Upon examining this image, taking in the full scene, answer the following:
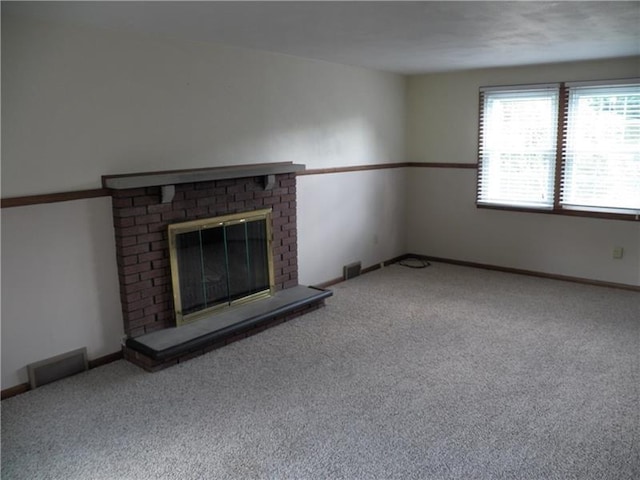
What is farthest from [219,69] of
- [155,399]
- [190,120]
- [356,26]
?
[155,399]

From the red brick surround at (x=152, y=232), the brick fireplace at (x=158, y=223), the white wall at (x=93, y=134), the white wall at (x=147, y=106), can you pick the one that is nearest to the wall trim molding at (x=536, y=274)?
the white wall at (x=147, y=106)

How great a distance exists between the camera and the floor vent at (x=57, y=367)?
3244 millimetres

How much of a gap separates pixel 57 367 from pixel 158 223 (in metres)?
1.11

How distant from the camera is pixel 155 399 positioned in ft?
10.2

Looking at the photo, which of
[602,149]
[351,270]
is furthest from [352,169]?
[602,149]

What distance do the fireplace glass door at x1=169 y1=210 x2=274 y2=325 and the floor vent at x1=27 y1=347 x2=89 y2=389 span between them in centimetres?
69

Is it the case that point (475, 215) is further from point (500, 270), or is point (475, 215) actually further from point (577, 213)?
point (577, 213)

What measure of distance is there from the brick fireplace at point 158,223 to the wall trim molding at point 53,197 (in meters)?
0.08

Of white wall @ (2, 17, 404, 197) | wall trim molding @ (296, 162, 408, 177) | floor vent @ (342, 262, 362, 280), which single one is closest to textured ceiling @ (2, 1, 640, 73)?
white wall @ (2, 17, 404, 197)

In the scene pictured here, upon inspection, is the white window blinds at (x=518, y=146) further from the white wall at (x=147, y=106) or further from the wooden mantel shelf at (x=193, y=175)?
the wooden mantel shelf at (x=193, y=175)

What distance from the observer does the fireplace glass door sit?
387 cm

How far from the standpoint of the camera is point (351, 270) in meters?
5.64

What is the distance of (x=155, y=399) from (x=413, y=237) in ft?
13.6

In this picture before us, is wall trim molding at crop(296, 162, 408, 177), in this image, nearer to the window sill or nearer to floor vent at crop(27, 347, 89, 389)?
the window sill
